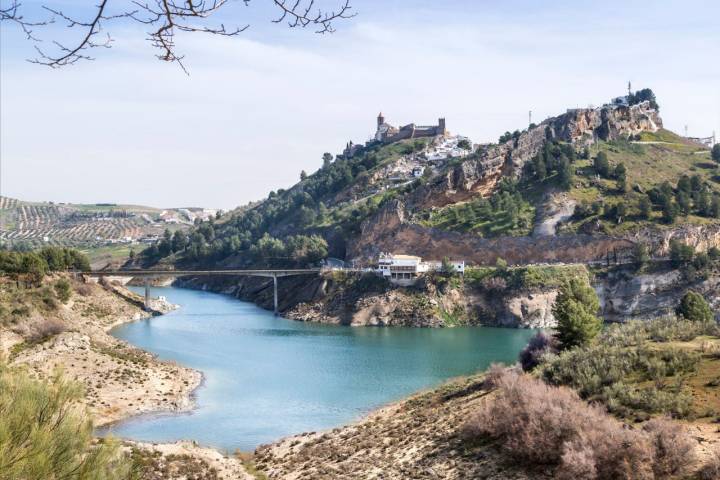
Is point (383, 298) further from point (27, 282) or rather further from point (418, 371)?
point (27, 282)

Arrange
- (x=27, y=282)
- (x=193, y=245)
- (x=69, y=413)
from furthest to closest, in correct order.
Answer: (x=193, y=245)
(x=27, y=282)
(x=69, y=413)

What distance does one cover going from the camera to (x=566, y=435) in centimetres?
2177

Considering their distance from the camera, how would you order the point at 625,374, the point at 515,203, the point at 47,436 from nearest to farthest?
the point at 47,436, the point at 625,374, the point at 515,203

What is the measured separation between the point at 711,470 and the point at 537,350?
57.8 feet

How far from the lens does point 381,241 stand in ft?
308

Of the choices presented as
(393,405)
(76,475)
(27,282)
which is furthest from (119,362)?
(76,475)

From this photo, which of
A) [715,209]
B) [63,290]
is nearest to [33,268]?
[63,290]

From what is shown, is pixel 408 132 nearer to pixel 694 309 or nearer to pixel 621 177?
pixel 621 177

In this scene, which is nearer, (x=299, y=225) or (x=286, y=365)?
(x=286, y=365)

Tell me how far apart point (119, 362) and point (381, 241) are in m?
51.3

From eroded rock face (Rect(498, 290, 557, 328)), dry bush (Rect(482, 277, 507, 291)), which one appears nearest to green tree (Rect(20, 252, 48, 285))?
dry bush (Rect(482, 277, 507, 291))

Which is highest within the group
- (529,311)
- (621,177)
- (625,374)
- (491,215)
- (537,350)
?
(621,177)

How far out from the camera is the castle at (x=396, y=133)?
14338 centimetres

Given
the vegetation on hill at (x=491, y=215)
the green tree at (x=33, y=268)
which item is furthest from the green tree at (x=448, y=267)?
the green tree at (x=33, y=268)
